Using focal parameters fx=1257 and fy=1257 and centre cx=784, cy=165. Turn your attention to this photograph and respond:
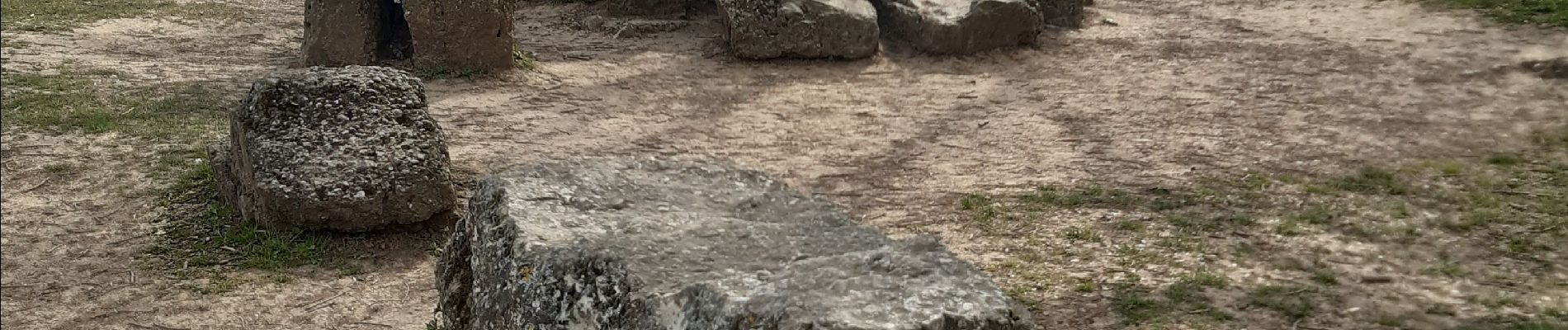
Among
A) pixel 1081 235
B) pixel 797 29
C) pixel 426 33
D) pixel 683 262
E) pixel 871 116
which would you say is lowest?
pixel 871 116

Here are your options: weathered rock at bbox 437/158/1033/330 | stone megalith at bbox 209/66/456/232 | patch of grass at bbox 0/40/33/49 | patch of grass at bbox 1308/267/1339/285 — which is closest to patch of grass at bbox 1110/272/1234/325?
patch of grass at bbox 1308/267/1339/285

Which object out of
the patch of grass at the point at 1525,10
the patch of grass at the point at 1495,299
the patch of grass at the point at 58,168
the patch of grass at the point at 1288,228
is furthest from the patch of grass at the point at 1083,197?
the patch of grass at the point at 1525,10

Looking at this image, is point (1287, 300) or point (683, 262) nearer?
point (683, 262)

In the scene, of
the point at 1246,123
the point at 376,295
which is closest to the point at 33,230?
the point at 376,295

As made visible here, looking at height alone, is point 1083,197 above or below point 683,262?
below

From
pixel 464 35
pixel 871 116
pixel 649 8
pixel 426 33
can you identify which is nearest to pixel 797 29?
pixel 871 116

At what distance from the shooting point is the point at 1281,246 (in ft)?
13.9

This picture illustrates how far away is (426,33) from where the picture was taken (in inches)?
286

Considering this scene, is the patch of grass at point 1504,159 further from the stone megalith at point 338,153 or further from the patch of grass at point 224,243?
the patch of grass at point 224,243

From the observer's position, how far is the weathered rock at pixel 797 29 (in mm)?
7727

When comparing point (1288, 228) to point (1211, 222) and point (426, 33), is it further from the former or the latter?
point (426, 33)

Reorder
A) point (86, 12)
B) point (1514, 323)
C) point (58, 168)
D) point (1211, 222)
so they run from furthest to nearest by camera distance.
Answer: point (86, 12)
point (58, 168)
point (1211, 222)
point (1514, 323)

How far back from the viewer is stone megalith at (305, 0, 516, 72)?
720 cm

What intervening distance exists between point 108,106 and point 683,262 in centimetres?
509
